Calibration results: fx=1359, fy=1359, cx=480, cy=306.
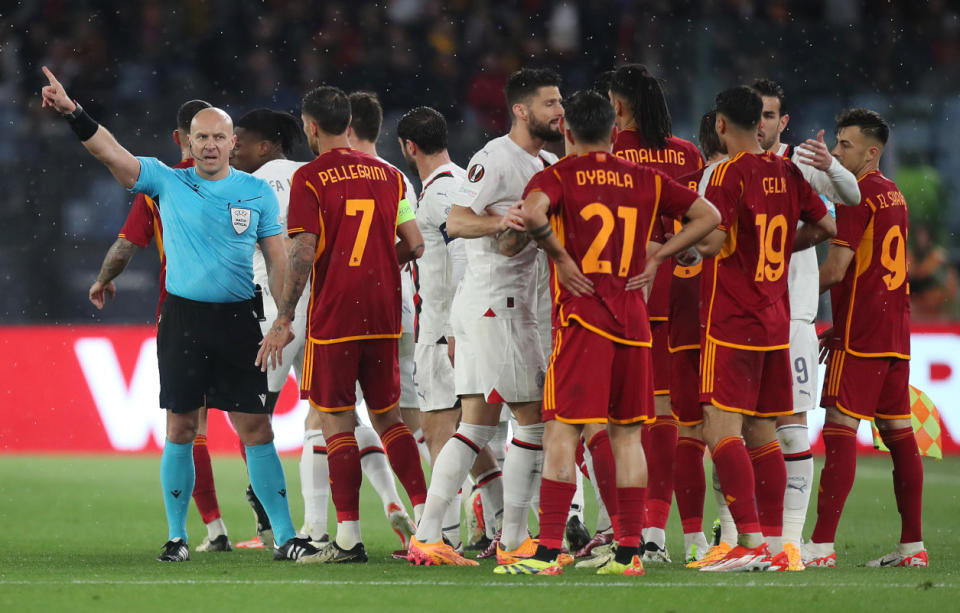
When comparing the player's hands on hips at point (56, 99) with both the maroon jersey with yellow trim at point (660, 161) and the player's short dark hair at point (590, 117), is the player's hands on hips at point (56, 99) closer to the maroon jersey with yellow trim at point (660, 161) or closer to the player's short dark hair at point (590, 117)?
the player's short dark hair at point (590, 117)

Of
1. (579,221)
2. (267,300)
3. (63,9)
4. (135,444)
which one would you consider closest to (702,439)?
(579,221)

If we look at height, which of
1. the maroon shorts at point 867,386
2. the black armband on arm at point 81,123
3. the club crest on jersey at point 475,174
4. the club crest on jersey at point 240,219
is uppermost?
the black armband on arm at point 81,123

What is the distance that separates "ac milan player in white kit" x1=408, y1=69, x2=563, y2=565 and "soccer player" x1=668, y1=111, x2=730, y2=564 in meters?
0.75

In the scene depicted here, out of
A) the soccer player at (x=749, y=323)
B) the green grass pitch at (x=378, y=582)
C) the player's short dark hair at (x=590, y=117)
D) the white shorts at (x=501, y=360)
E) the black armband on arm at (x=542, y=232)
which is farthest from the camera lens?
the white shorts at (x=501, y=360)

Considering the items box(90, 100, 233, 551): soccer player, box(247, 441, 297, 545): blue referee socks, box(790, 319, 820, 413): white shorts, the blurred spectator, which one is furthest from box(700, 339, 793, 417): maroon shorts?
the blurred spectator

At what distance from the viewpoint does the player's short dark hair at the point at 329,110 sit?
21.9 feet

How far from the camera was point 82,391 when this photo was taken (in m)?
13.2

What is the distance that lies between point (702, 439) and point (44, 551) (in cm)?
352

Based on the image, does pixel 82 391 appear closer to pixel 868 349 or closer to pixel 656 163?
pixel 656 163

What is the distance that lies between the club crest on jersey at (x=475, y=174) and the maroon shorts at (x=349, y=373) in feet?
3.06

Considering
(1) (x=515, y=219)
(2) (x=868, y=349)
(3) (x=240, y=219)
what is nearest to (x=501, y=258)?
(1) (x=515, y=219)

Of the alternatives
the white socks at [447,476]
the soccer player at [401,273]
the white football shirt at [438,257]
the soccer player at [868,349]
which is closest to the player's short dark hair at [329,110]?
the soccer player at [401,273]

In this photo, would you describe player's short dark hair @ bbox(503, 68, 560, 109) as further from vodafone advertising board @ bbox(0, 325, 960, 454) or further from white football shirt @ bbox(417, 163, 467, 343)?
vodafone advertising board @ bbox(0, 325, 960, 454)

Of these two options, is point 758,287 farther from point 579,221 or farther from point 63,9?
point 63,9
